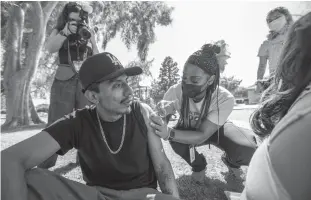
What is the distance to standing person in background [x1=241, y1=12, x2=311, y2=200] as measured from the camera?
1.98 ft

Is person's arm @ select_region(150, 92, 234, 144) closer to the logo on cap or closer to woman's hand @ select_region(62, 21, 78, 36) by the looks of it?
the logo on cap

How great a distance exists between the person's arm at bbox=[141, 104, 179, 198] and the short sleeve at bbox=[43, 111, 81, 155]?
510mm

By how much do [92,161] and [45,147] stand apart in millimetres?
331

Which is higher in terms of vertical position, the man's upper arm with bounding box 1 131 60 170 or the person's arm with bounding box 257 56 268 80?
the person's arm with bounding box 257 56 268 80

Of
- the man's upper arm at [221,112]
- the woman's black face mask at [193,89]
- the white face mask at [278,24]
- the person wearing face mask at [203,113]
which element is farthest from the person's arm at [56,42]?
the white face mask at [278,24]

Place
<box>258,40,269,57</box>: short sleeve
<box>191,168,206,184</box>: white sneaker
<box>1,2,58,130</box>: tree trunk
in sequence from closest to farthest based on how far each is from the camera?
<box>191,168,206,184</box>: white sneaker, <box>258,40,269,57</box>: short sleeve, <box>1,2,58,130</box>: tree trunk

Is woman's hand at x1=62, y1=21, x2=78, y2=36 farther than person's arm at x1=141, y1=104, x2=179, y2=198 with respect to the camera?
Yes

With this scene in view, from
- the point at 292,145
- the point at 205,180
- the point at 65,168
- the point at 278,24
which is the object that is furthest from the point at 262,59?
the point at 292,145

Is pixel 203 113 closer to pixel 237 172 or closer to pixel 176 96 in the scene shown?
pixel 176 96

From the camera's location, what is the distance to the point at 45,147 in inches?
67.5

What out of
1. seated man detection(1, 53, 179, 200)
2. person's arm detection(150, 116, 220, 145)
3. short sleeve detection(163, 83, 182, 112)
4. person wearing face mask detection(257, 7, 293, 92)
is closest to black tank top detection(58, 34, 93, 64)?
short sleeve detection(163, 83, 182, 112)

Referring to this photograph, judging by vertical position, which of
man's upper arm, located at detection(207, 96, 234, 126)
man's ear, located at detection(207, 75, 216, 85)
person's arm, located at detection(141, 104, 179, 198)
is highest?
man's ear, located at detection(207, 75, 216, 85)

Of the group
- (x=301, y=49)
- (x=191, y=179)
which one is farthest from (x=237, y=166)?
(x=301, y=49)

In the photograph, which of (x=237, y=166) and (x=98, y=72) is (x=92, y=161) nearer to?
(x=98, y=72)
